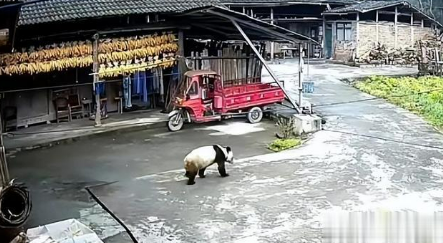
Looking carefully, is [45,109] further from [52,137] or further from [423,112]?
[423,112]

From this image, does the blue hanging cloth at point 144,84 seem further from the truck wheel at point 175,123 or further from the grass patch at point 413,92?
the grass patch at point 413,92

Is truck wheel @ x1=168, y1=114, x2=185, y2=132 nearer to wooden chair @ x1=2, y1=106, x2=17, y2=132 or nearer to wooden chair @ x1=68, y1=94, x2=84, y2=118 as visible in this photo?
wooden chair @ x1=68, y1=94, x2=84, y2=118

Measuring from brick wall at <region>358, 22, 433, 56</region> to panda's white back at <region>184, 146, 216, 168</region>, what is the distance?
1837 cm

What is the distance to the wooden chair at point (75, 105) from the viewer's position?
1434 cm

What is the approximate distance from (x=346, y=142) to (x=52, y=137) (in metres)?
6.53

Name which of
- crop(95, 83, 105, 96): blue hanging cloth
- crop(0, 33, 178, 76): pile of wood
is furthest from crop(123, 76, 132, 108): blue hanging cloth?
crop(0, 33, 178, 76): pile of wood

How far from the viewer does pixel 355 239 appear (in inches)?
132

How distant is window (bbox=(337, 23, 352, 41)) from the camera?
87.2 ft

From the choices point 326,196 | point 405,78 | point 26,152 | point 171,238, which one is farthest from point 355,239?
point 405,78

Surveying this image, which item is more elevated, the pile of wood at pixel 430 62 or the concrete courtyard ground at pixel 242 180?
the pile of wood at pixel 430 62

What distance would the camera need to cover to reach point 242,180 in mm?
9352

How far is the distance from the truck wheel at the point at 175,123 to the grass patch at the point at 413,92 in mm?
6135

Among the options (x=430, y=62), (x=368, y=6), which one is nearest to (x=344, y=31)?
(x=368, y=6)

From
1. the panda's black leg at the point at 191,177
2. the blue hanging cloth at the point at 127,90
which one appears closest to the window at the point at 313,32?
the blue hanging cloth at the point at 127,90
